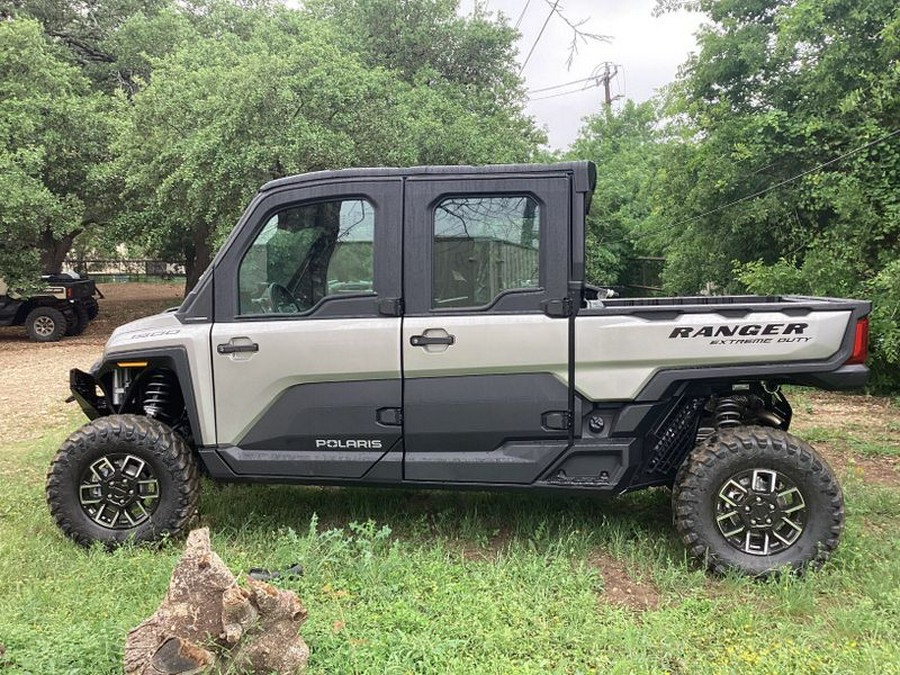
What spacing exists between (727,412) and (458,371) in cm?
158

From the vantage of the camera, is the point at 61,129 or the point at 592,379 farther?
the point at 61,129

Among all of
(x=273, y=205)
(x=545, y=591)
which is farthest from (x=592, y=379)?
(x=273, y=205)

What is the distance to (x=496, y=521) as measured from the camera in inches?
172

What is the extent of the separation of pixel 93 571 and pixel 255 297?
1663 mm

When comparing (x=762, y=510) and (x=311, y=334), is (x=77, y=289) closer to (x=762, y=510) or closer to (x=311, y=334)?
(x=311, y=334)

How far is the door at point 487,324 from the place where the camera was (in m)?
3.54

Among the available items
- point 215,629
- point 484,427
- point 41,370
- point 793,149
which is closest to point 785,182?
point 793,149

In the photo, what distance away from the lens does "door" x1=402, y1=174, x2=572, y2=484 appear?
3.54 m

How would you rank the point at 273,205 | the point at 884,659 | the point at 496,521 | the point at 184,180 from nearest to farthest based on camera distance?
1. the point at 884,659
2. the point at 273,205
3. the point at 496,521
4. the point at 184,180

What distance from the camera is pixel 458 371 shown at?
11.8ft

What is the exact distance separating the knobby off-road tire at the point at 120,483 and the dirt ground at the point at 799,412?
3.61 meters

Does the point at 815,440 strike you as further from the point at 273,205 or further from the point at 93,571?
the point at 93,571

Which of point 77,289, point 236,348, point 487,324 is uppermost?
point 77,289

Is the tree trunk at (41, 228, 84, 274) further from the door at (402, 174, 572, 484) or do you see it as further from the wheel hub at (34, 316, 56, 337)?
the door at (402, 174, 572, 484)
